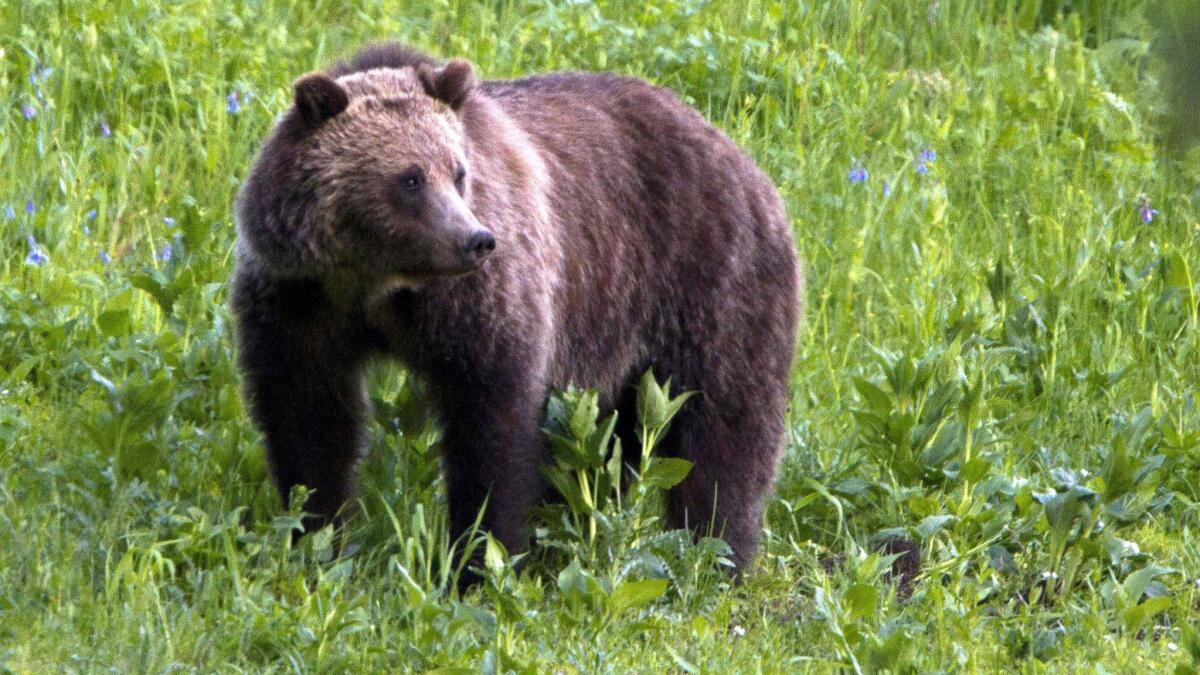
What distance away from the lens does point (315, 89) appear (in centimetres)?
393

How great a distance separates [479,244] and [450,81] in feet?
1.81

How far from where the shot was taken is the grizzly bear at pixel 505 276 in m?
3.98

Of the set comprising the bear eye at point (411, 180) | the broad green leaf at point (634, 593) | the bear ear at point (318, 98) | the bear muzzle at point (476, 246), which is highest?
the bear ear at point (318, 98)

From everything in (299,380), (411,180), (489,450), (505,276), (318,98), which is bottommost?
(489,450)

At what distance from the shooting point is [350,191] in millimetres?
3971

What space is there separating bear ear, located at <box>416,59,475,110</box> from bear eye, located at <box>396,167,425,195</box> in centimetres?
27

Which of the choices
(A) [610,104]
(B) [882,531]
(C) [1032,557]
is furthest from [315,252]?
(C) [1032,557]

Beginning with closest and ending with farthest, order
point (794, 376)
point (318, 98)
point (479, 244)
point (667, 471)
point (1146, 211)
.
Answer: point (479, 244) < point (318, 98) < point (667, 471) < point (794, 376) < point (1146, 211)

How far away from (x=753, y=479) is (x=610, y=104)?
1243 mm

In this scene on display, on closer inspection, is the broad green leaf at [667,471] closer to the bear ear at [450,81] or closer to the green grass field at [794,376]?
the green grass field at [794,376]

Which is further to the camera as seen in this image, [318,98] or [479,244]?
[318,98]

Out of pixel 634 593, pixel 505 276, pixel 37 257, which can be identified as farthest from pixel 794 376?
pixel 37 257

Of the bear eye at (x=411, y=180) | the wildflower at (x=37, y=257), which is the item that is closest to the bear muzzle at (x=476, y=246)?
the bear eye at (x=411, y=180)

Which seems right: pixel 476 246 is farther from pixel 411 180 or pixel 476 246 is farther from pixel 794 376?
pixel 794 376
